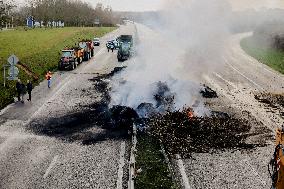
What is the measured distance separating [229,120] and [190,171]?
20.8ft

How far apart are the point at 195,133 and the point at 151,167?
12.6 feet

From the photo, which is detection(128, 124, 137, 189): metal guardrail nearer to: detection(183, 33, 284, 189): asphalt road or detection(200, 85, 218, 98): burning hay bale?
detection(183, 33, 284, 189): asphalt road

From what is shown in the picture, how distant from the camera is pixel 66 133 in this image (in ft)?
63.3

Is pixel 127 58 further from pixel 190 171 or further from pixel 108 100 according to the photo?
pixel 190 171

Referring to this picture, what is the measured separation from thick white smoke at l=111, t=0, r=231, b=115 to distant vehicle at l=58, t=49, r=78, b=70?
294 inches

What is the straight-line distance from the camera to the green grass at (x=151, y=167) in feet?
44.8

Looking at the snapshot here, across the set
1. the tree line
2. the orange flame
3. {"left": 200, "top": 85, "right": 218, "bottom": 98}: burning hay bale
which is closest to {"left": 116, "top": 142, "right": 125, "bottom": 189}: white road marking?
the orange flame

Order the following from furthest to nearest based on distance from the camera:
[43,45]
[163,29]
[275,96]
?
[43,45] → [163,29] → [275,96]

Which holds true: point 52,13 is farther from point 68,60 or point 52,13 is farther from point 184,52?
point 184,52

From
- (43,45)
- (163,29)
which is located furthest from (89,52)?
(163,29)

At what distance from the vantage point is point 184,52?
101 ft

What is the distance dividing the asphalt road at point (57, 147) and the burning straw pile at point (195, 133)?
1.75m

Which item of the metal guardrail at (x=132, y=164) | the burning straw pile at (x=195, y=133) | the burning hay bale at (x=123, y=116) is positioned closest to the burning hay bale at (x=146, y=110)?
the burning hay bale at (x=123, y=116)

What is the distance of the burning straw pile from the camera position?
56.6 feet
